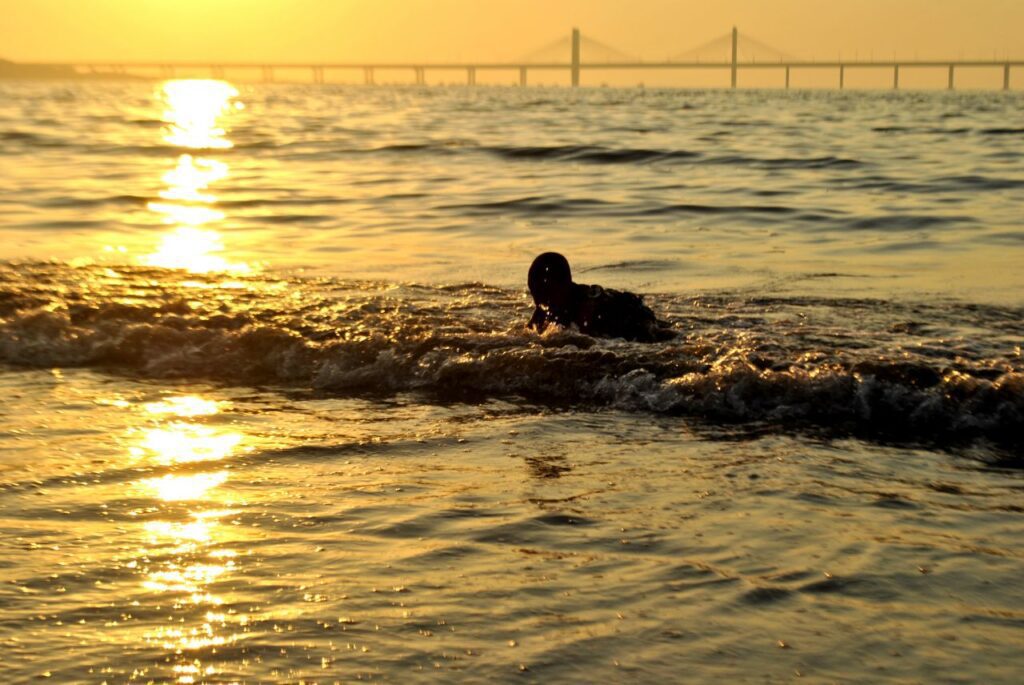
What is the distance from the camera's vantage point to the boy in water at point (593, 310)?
20.6 feet

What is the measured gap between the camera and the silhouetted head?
6.09 meters

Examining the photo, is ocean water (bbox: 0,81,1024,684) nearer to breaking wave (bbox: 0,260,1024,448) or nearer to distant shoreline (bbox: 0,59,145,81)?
breaking wave (bbox: 0,260,1024,448)

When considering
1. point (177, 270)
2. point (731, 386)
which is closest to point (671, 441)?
point (731, 386)

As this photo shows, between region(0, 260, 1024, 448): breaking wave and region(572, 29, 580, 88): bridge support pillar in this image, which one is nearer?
region(0, 260, 1024, 448): breaking wave

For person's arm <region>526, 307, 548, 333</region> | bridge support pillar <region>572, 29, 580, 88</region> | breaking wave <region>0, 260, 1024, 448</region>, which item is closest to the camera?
breaking wave <region>0, 260, 1024, 448</region>

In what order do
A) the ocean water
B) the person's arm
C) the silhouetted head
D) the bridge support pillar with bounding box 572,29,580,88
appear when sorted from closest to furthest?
the ocean water → the silhouetted head → the person's arm → the bridge support pillar with bounding box 572,29,580,88

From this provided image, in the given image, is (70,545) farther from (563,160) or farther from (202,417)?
(563,160)

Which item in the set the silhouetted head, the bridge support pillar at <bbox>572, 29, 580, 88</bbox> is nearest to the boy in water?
the silhouetted head

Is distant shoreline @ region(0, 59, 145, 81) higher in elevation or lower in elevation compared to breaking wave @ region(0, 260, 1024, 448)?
higher

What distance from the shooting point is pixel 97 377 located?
612cm

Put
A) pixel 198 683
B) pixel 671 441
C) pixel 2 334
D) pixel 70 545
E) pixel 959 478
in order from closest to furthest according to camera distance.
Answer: pixel 198 683
pixel 70 545
pixel 959 478
pixel 671 441
pixel 2 334

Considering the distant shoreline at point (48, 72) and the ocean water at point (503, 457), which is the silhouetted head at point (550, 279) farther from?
the distant shoreline at point (48, 72)

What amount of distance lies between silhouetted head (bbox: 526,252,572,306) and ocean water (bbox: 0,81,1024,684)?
0.64 ft

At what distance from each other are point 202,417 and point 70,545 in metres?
1.77
